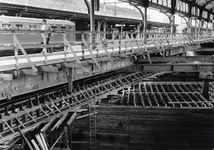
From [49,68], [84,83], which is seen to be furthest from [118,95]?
[49,68]

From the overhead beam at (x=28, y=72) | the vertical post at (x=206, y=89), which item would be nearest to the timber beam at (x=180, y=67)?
the vertical post at (x=206, y=89)

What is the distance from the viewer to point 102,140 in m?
19.2

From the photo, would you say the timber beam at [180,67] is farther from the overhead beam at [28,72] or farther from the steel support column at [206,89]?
the overhead beam at [28,72]

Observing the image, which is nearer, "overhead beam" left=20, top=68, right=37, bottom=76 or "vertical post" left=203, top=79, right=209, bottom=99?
"overhead beam" left=20, top=68, right=37, bottom=76

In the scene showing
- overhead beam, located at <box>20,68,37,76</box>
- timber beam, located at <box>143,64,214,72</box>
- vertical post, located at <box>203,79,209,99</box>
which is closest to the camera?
overhead beam, located at <box>20,68,37,76</box>

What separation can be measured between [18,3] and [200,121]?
16.6m

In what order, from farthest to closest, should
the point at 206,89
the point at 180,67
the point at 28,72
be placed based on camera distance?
1. the point at 206,89
2. the point at 180,67
3. the point at 28,72

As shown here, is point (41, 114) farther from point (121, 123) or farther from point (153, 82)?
point (153, 82)

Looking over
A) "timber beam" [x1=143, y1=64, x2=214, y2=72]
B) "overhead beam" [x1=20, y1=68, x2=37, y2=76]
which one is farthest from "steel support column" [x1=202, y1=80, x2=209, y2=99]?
"overhead beam" [x1=20, y1=68, x2=37, y2=76]

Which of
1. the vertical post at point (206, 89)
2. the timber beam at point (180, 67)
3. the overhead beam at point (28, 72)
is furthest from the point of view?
the vertical post at point (206, 89)

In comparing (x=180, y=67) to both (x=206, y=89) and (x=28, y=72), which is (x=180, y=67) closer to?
(x=206, y=89)

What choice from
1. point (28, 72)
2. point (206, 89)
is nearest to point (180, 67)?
point (206, 89)

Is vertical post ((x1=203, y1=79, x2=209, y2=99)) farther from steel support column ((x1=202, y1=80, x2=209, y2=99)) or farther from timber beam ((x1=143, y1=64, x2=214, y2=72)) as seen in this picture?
timber beam ((x1=143, y1=64, x2=214, y2=72))

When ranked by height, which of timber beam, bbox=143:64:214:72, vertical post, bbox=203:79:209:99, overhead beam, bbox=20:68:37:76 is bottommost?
vertical post, bbox=203:79:209:99
